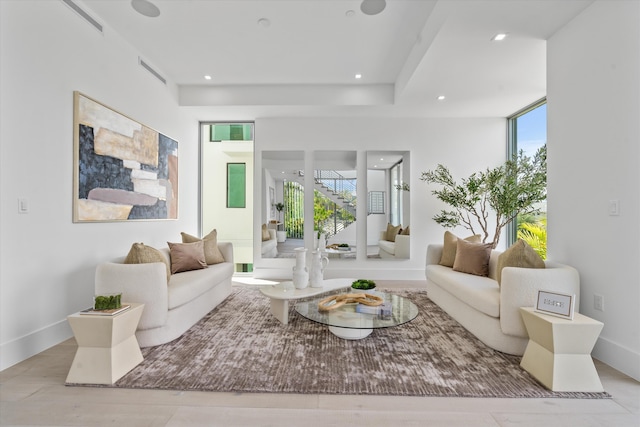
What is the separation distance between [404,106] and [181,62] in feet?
11.0

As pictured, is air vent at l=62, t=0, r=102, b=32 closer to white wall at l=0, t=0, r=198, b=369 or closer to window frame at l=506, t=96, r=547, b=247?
white wall at l=0, t=0, r=198, b=369

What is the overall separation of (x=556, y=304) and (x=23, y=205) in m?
4.05

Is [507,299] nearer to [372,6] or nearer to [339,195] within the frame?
[372,6]

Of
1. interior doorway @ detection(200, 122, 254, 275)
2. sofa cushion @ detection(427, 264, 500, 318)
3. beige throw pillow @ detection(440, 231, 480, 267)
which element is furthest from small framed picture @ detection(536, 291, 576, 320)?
interior doorway @ detection(200, 122, 254, 275)

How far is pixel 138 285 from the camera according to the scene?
2398 mm

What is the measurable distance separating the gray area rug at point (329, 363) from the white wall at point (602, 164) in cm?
75

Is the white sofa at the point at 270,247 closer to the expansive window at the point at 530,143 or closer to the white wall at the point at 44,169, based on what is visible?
the white wall at the point at 44,169

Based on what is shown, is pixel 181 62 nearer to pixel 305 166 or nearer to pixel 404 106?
pixel 305 166

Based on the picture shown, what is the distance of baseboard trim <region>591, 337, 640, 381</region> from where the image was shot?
2094 mm

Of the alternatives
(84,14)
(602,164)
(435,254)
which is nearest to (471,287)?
(435,254)

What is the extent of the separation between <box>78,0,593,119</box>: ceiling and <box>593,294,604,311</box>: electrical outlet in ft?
7.98

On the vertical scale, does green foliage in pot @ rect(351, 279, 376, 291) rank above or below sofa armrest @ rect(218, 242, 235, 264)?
below

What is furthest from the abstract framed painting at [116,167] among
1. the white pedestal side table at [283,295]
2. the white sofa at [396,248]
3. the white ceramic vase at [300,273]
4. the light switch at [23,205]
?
the white sofa at [396,248]

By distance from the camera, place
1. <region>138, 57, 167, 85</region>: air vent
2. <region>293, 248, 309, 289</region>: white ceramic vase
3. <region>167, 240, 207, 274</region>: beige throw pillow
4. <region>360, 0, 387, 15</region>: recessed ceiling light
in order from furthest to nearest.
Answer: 1. <region>138, 57, 167, 85</region>: air vent
2. <region>167, 240, 207, 274</region>: beige throw pillow
3. <region>293, 248, 309, 289</region>: white ceramic vase
4. <region>360, 0, 387, 15</region>: recessed ceiling light
